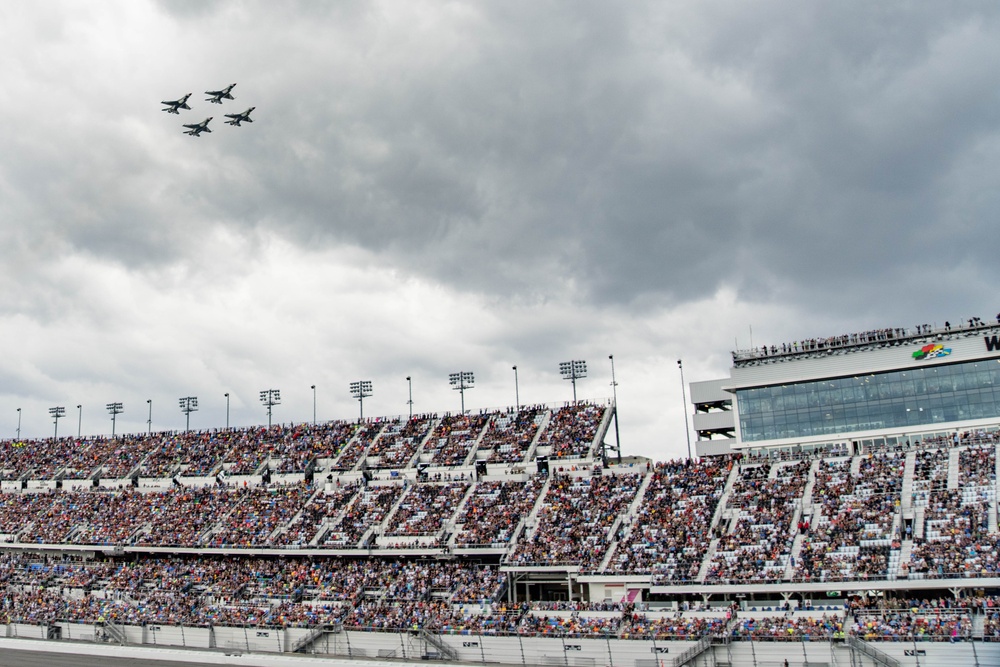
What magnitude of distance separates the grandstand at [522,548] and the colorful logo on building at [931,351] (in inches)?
224

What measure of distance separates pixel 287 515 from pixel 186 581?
9.50 metres

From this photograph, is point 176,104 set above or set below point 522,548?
above

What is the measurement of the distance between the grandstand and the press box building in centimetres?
104

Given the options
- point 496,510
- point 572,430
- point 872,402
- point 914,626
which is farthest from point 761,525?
point 572,430

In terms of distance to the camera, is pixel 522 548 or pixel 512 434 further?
pixel 512 434

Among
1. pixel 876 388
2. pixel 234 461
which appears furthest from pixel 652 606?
pixel 234 461

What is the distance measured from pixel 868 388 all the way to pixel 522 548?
31.6 m

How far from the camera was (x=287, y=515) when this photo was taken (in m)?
74.6

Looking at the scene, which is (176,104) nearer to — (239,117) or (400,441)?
(239,117)

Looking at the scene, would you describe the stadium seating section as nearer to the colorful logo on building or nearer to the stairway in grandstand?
the stairway in grandstand

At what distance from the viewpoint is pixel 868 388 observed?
2793 inches

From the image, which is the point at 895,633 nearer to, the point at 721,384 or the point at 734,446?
the point at 734,446

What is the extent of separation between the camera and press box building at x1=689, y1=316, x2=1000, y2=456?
67438 millimetres

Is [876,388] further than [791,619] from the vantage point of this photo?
Yes
